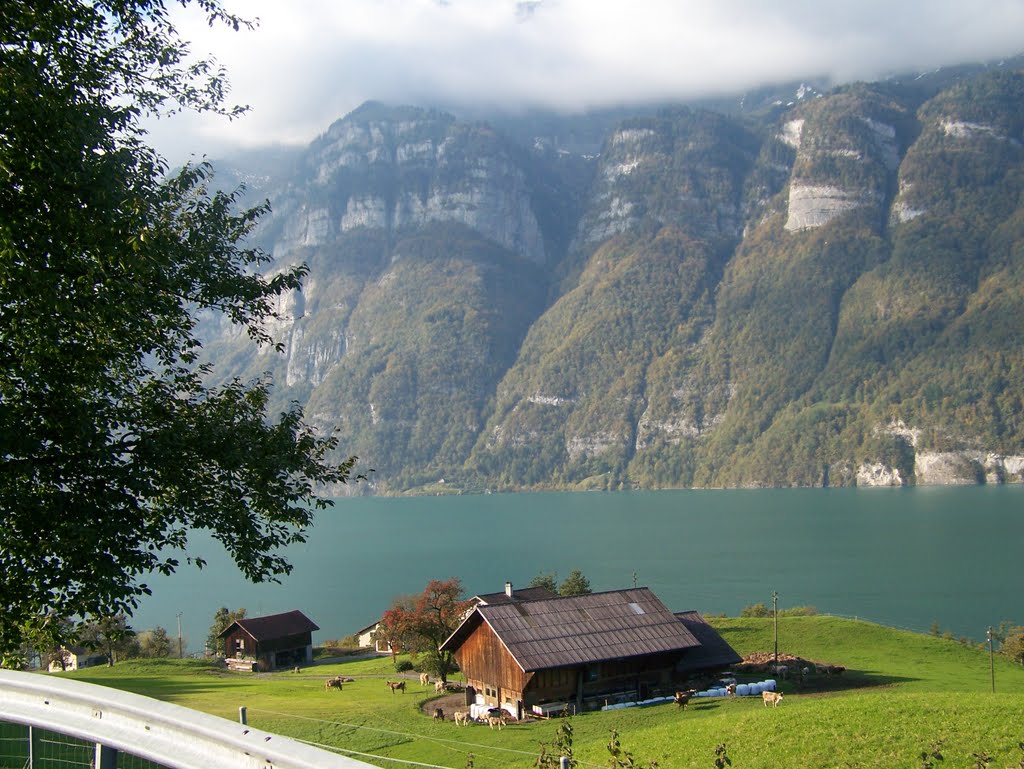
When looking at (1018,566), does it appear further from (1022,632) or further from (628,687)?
(628,687)

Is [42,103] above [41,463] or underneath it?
above

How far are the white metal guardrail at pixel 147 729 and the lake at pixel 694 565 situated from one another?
6770cm

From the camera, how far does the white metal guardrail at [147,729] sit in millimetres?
3531

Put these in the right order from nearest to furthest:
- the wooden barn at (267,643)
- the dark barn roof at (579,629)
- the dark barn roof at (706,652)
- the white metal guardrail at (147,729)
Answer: the white metal guardrail at (147,729) → the dark barn roof at (579,629) → the dark barn roof at (706,652) → the wooden barn at (267,643)

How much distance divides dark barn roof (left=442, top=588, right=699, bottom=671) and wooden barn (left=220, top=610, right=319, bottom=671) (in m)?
20.7

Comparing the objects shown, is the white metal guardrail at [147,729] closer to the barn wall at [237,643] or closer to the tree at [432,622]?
the tree at [432,622]

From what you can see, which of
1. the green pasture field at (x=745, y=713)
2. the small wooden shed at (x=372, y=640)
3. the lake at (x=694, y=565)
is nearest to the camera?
the green pasture field at (x=745, y=713)

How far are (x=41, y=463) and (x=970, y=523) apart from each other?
146m

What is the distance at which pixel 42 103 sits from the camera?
8.16 metres

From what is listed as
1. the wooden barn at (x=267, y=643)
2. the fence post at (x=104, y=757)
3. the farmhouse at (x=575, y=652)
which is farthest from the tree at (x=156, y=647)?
the fence post at (x=104, y=757)

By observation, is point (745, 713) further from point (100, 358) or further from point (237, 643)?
point (237, 643)

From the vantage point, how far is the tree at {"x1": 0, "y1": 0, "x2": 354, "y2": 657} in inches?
328

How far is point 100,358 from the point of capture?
8.98 meters

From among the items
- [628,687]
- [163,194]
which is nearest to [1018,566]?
[628,687]
